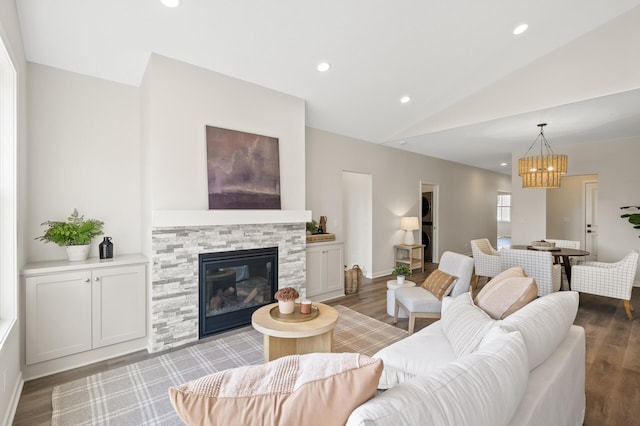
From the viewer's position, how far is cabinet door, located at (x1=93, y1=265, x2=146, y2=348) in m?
2.79

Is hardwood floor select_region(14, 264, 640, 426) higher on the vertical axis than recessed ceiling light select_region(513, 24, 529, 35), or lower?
lower

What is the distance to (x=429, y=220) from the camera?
7.67 meters

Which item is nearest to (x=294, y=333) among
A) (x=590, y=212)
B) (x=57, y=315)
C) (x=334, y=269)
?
(x=57, y=315)

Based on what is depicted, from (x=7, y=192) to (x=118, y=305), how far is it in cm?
130

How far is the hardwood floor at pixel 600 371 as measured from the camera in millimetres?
2066

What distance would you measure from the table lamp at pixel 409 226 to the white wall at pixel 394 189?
0.17 meters

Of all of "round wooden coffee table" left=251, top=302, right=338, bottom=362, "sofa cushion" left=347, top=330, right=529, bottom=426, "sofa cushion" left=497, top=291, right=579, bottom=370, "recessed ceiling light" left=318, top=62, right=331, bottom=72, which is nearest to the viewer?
"sofa cushion" left=347, top=330, right=529, bottom=426

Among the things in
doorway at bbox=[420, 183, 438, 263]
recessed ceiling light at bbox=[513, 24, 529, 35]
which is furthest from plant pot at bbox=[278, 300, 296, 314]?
doorway at bbox=[420, 183, 438, 263]

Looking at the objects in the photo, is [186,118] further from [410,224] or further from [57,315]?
[410,224]

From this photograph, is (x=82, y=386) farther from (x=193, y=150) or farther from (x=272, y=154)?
(x=272, y=154)

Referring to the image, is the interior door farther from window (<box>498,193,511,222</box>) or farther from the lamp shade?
window (<box>498,193,511,222</box>)

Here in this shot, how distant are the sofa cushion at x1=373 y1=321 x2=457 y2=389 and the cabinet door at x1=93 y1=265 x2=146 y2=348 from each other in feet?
7.89

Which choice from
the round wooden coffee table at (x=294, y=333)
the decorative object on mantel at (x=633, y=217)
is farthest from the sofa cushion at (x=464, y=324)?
the decorative object on mantel at (x=633, y=217)

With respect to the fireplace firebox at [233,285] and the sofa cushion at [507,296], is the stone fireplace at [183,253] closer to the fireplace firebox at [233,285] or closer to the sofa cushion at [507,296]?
the fireplace firebox at [233,285]
